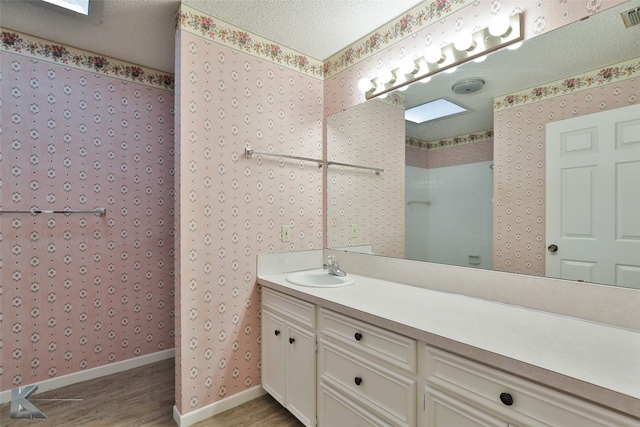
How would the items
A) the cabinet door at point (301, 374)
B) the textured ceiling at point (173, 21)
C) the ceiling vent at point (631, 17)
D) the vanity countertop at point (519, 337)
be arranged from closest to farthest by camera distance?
the vanity countertop at point (519, 337), the ceiling vent at point (631, 17), the cabinet door at point (301, 374), the textured ceiling at point (173, 21)

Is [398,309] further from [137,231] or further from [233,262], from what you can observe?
[137,231]

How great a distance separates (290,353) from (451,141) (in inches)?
59.1

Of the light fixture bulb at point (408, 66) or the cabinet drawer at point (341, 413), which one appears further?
the light fixture bulb at point (408, 66)

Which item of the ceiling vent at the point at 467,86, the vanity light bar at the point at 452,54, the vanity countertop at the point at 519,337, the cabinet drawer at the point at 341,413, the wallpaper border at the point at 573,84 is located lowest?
the cabinet drawer at the point at 341,413

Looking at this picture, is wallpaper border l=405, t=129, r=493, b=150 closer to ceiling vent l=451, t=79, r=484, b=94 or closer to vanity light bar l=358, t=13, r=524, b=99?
ceiling vent l=451, t=79, r=484, b=94

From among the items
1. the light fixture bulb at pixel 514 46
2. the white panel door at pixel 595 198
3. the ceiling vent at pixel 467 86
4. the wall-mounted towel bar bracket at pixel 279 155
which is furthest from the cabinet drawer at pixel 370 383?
the light fixture bulb at pixel 514 46

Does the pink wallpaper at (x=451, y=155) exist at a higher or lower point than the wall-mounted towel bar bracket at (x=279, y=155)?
lower

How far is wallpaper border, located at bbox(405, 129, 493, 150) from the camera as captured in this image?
1540mm

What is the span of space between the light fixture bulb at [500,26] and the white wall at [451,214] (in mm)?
587

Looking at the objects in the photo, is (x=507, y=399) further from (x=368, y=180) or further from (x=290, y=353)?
(x=368, y=180)

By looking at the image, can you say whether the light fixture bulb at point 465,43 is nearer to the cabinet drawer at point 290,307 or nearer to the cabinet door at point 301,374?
the cabinet drawer at point 290,307

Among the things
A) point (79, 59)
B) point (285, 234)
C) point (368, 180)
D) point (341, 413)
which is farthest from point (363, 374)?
point (79, 59)

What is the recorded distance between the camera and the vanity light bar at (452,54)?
55.4 inches

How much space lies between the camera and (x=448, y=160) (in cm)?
169
